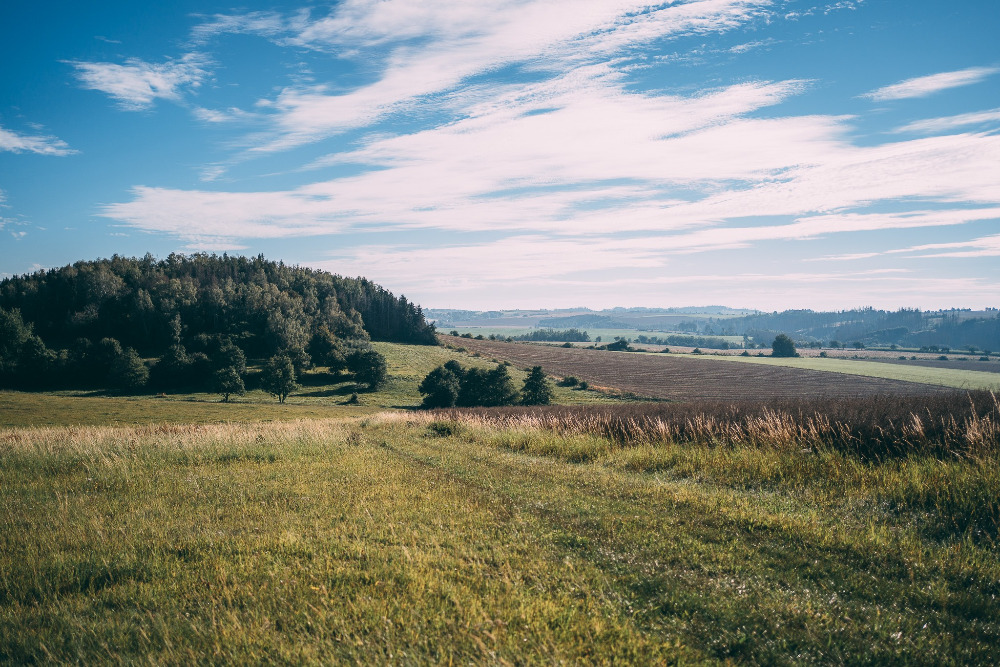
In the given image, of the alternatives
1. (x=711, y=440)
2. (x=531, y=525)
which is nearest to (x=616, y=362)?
(x=711, y=440)

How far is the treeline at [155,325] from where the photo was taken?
80.1 m

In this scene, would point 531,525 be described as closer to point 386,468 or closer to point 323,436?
point 386,468

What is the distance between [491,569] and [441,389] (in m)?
60.8

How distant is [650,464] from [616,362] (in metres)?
114

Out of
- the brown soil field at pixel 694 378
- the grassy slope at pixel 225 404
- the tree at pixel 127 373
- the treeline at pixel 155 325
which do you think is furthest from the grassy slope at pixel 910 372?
the tree at pixel 127 373

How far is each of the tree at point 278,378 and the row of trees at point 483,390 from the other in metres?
22.0

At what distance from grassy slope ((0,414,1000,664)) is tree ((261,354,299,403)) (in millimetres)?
65724

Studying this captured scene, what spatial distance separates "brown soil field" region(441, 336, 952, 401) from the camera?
76.5m

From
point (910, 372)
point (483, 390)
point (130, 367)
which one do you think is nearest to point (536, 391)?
point (483, 390)

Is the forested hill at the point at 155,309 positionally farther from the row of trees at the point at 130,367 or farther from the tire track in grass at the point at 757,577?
the tire track in grass at the point at 757,577

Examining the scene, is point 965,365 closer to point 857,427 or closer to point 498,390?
point 498,390

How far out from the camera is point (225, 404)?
6425cm

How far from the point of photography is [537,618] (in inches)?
193

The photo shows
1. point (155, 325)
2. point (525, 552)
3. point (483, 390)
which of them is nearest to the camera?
point (525, 552)
